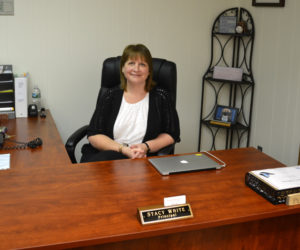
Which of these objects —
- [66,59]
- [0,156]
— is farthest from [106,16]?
[0,156]

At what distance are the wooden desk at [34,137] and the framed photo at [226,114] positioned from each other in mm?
1526

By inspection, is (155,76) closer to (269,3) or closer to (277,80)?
(277,80)

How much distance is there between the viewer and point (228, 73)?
356cm

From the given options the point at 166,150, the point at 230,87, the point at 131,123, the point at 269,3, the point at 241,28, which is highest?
the point at 269,3

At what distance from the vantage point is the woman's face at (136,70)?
2492 millimetres

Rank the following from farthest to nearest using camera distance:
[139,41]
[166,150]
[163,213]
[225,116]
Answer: [225,116]
[139,41]
[166,150]
[163,213]

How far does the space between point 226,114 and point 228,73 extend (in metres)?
0.38

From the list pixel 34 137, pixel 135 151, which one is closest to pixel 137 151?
pixel 135 151

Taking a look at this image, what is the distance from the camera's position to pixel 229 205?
154 centimetres

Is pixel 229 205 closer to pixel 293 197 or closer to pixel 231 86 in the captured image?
pixel 293 197

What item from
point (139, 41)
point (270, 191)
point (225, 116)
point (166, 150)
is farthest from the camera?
point (225, 116)

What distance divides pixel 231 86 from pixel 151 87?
1.41 m

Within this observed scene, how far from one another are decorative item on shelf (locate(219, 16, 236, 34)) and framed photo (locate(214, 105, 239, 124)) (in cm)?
68

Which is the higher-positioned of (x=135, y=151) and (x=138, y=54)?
(x=138, y=54)
